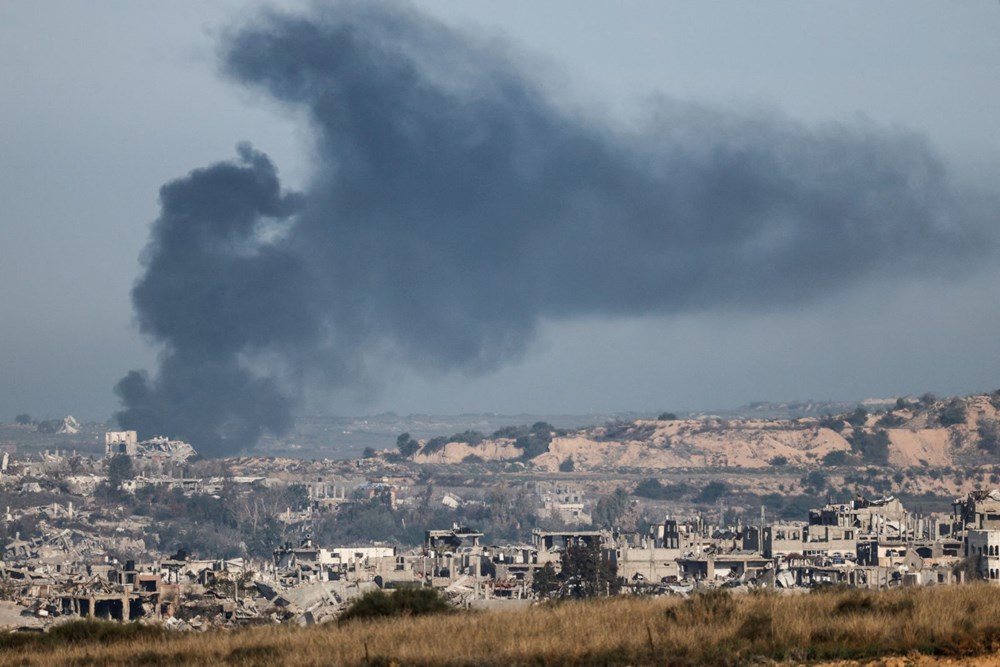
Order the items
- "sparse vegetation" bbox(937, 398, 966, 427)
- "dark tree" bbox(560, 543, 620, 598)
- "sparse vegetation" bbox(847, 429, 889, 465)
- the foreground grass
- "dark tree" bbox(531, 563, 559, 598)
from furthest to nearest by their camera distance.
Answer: "sparse vegetation" bbox(937, 398, 966, 427), "sparse vegetation" bbox(847, 429, 889, 465), "dark tree" bbox(531, 563, 559, 598), "dark tree" bbox(560, 543, 620, 598), the foreground grass

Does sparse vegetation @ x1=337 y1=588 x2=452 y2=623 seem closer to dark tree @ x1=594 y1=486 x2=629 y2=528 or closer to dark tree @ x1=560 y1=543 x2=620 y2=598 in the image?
dark tree @ x1=560 y1=543 x2=620 y2=598

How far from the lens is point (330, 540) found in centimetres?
13425

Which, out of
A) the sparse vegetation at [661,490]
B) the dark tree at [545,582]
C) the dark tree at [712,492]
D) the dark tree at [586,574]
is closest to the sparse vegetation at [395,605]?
the dark tree at [586,574]

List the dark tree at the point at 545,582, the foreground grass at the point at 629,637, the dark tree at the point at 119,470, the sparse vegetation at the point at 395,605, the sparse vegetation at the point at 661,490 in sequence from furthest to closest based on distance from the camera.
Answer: the sparse vegetation at the point at 661,490, the dark tree at the point at 119,470, the dark tree at the point at 545,582, the sparse vegetation at the point at 395,605, the foreground grass at the point at 629,637

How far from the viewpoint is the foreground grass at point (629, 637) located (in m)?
19.6

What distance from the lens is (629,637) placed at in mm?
20812

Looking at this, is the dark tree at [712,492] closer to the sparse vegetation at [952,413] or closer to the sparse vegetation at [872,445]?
the sparse vegetation at [872,445]

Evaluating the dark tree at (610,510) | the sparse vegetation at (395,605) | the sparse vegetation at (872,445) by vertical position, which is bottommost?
the dark tree at (610,510)

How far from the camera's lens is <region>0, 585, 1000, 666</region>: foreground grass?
64.2ft

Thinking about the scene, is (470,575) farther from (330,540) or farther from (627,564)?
(330,540)


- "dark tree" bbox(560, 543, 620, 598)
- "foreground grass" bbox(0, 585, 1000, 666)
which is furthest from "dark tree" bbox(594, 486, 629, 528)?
"foreground grass" bbox(0, 585, 1000, 666)

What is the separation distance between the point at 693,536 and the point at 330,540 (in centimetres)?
4268

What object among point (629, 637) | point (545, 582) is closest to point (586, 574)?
point (545, 582)

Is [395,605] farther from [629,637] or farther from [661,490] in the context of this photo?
[661,490]
